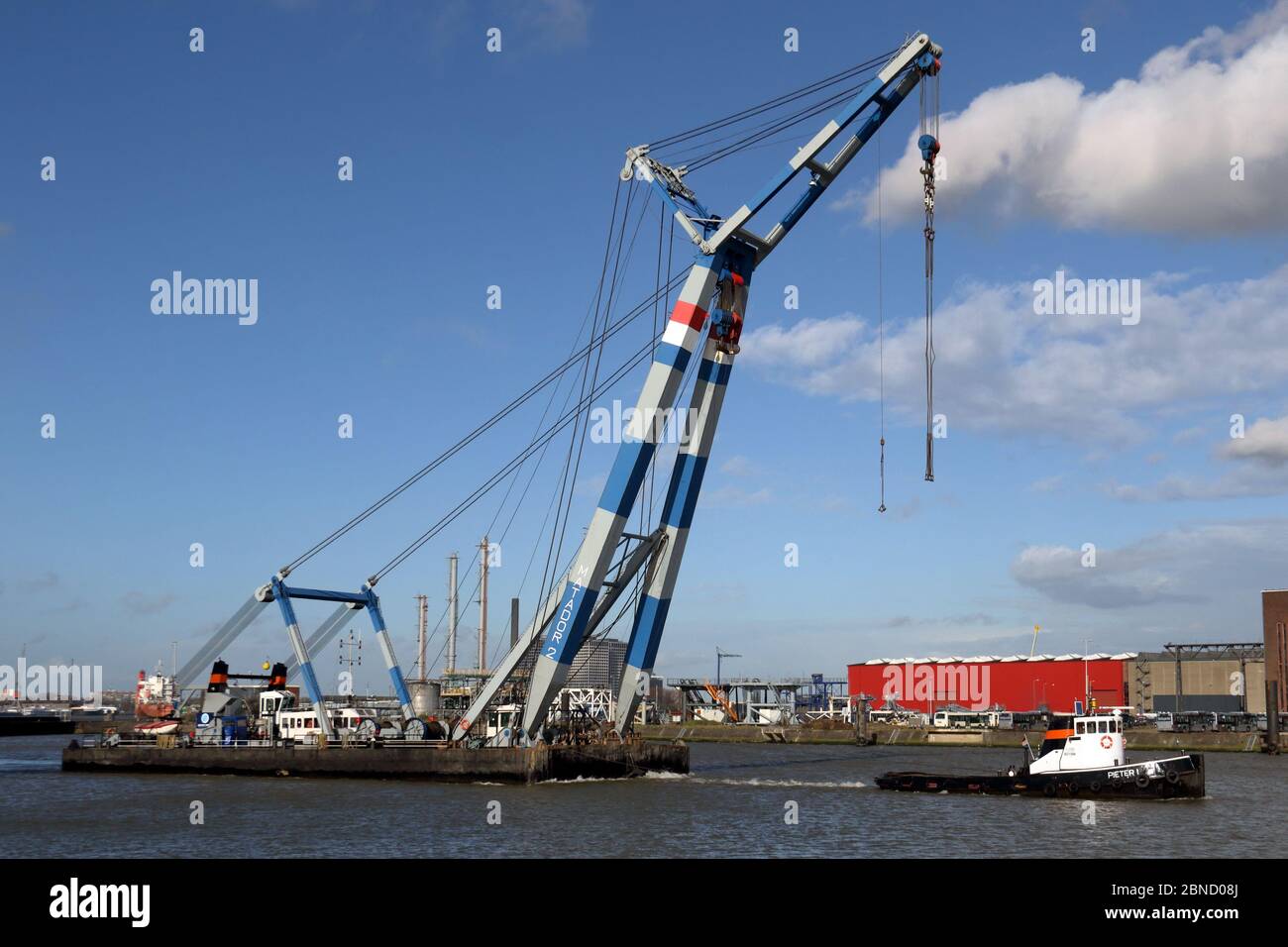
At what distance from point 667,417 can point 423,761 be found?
1758 cm

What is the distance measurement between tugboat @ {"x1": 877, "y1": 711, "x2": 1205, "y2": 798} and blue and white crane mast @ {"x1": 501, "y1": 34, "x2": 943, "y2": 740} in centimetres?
1551

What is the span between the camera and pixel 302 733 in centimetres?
5678

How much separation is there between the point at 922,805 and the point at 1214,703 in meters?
86.2

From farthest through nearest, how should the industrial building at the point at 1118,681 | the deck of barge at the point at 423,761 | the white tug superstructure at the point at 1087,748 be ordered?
the industrial building at the point at 1118,681 → the deck of barge at the point at 423,761 → the white tug superstructure at the point at 1087,748

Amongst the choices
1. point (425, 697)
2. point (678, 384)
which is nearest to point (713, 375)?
point (678, 384)

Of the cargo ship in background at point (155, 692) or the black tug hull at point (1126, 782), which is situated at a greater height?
the black tug hull at point (1126, 782)

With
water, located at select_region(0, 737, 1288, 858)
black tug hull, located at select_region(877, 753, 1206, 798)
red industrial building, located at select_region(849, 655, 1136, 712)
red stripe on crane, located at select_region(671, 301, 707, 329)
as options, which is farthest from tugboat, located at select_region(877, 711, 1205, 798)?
red industrial building, located at select_region(849, 655, 1136, 712)

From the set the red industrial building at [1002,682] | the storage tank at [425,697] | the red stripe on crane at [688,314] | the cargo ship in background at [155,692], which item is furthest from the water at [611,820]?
the cargo ship in background at [155,692]

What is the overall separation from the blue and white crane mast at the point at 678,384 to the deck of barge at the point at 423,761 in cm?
151

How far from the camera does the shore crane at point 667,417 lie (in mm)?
45781

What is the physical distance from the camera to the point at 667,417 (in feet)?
152

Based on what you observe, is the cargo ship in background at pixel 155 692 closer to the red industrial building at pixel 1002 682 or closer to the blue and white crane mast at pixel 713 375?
the red industrial building at pixel 1002 682

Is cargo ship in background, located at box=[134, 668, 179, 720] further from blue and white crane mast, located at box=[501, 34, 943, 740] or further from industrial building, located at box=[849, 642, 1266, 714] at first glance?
blue and white crane mast, located at box=[501, 34, 943, 740]
